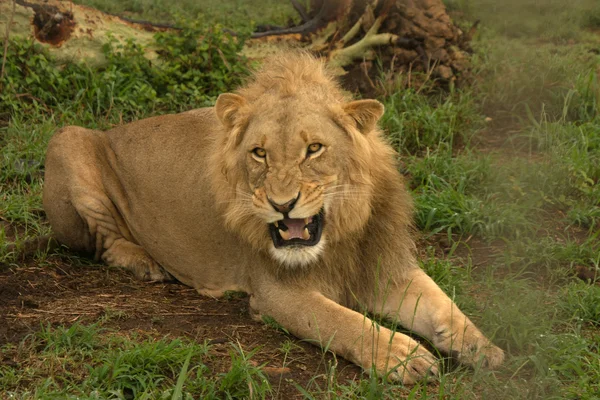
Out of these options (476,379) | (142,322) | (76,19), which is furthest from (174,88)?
(476,379)

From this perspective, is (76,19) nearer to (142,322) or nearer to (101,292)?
(101,292)

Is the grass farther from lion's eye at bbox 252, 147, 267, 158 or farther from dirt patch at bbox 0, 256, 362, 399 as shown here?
lion's eye at bbox 252, 147, 267, 158

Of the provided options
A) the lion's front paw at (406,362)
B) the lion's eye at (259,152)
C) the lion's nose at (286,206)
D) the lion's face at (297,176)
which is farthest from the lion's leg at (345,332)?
the lion's eye at (259,152)

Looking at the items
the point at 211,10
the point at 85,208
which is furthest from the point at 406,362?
the point at 211,10

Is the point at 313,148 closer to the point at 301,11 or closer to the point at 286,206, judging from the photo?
the point at 286,206

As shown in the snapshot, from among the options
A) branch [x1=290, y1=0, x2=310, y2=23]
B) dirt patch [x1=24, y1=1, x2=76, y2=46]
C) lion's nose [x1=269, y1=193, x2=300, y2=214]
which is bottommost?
dirt patch [x1=24, y1=1, x2=76, y2=46]

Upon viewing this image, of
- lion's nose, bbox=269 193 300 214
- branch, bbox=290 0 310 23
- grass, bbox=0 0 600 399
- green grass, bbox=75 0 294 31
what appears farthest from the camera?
green grass, bbox=75 0 294 31

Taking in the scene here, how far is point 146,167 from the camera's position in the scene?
16.4 feet

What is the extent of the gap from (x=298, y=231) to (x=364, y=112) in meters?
0.69

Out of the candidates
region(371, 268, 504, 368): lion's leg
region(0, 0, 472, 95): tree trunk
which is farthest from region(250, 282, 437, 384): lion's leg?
region(0, 0, 472, 95): tree trunk

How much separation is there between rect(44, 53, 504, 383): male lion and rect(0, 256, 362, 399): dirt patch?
0.33ft

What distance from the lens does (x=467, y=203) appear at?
17.4ft

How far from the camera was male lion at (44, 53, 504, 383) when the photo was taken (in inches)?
139

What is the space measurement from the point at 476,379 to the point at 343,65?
173 inches
